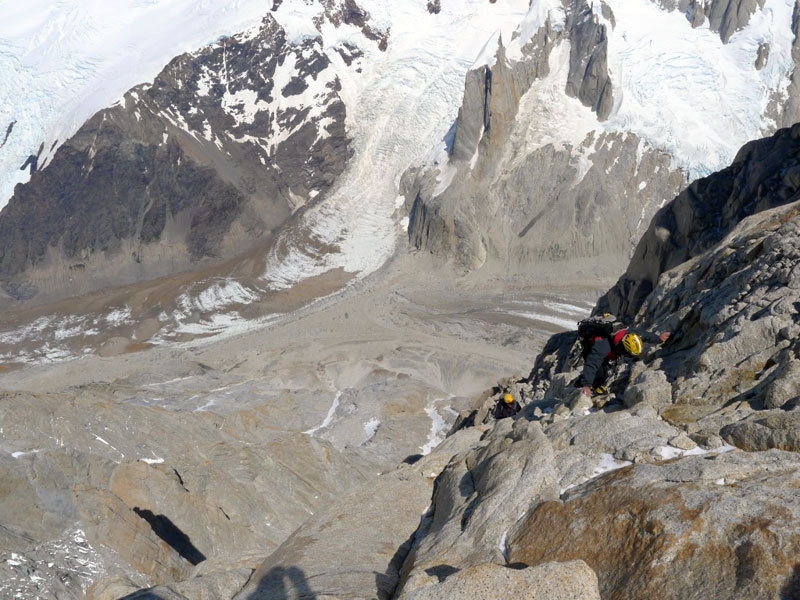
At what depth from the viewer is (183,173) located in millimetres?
122688

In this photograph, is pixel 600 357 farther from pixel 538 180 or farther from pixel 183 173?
pixel 183 173

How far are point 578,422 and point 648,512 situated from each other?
11.2ft

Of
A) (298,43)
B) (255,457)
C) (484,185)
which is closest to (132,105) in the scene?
(298,43)

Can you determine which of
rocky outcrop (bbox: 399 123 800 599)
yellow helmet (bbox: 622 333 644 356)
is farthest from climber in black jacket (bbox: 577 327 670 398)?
rocky outcrop (bbox: 399 123 800 599)

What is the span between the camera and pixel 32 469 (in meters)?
17.1

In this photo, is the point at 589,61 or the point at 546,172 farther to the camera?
the point at 589,61

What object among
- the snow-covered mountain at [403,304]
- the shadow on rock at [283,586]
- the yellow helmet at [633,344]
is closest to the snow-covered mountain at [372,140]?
the snow-covered mountain at [403,304]

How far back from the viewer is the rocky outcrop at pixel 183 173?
385 feet

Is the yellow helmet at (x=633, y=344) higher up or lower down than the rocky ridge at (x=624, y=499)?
higher up

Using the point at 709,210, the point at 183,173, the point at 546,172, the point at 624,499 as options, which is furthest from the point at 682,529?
the point at 183,173

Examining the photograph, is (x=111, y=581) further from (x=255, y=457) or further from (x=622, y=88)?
(x=622, y=88)

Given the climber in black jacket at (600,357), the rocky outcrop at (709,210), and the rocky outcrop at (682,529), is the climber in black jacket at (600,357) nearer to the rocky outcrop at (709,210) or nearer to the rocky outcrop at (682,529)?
the rocky outcrop at (682,529)

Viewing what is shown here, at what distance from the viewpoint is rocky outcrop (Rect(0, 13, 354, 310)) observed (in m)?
117

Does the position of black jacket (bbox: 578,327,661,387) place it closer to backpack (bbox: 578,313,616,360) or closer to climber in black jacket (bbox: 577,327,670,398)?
climber in black jacket (bbox: 577,327,670,398)
